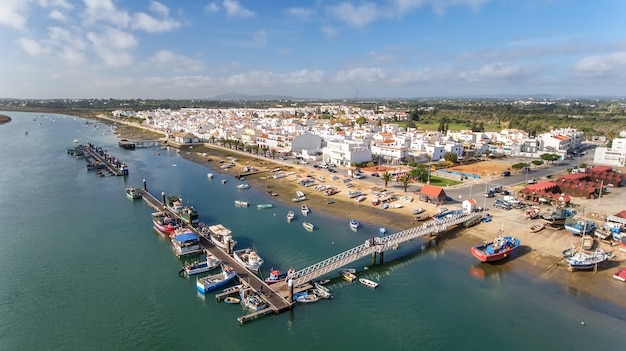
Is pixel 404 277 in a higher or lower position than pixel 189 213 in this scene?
lower

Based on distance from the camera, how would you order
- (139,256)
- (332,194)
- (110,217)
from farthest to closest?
(332,194)
(110,217)
(139,256)

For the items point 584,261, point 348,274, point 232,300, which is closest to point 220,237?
point 232,300

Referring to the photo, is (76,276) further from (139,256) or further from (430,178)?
(430,178)

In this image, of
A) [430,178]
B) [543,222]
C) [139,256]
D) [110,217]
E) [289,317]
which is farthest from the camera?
[430,178]

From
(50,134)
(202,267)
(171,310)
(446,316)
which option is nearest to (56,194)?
(202,267)

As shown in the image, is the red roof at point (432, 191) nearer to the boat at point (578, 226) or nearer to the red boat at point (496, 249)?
the red boat at point (496, 249)

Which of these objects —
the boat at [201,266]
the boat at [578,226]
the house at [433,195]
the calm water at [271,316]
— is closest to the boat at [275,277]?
the calm water at [271,316]

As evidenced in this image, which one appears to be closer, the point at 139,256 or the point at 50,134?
the point at 139,256
